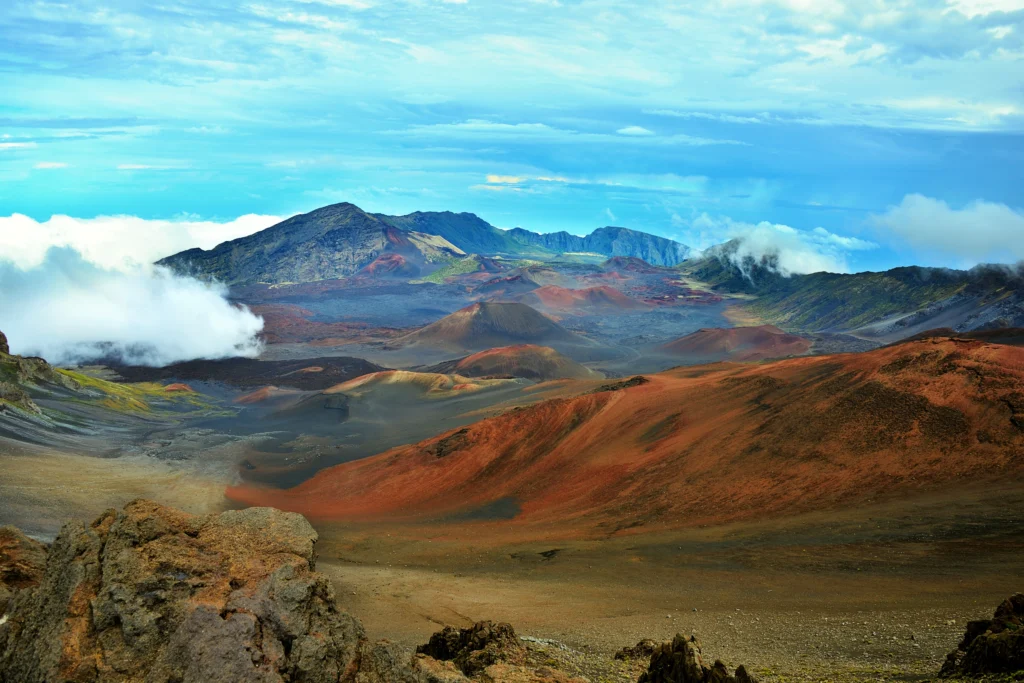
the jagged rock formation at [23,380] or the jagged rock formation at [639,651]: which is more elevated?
the jagged rock formation at [23,380]

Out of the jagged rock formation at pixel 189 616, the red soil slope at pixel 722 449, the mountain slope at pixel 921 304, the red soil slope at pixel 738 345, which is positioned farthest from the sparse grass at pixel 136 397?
the mountain slope at pixel 921 304

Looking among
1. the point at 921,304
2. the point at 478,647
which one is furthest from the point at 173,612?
the point at 921,304

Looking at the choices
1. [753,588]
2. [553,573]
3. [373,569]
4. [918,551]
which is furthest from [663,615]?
[373,569]

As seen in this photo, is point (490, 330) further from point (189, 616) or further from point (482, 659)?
point (189, 616)

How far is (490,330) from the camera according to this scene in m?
169

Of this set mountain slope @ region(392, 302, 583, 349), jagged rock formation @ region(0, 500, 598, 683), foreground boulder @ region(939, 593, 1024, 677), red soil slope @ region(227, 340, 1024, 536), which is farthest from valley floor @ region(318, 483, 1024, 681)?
mountain slope @ region(392, 302, 583, 349)

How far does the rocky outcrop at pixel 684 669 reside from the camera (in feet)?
48.4

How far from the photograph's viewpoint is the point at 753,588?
91.5 ft

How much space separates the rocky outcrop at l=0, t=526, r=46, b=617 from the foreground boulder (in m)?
21.2

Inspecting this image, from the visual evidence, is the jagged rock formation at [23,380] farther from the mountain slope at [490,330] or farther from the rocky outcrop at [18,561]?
the mountain slope at [490,330]

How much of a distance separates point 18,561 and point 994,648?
22976mm

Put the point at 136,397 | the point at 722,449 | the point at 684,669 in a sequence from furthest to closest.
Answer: the point at 136,397
the point at 722,449
the point at 684,669

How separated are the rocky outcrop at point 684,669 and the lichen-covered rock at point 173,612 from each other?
6.06 meters

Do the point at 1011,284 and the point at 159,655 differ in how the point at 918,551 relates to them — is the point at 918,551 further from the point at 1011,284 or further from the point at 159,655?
the point at 1011,284
